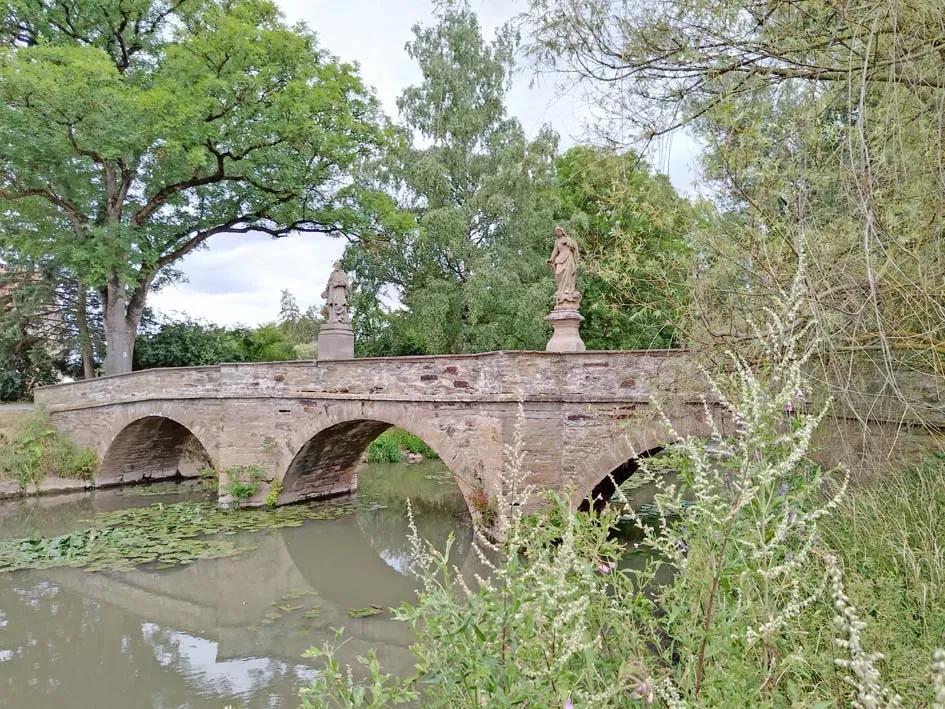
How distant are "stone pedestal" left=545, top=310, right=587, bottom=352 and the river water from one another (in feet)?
11.2

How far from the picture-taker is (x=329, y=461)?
40.8 feet

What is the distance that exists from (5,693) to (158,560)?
362 cm

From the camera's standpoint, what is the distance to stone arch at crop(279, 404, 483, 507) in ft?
29.8

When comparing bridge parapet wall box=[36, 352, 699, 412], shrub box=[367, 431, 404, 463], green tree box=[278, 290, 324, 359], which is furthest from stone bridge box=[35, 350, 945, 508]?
green tree box=[278, 290, 324, 359]

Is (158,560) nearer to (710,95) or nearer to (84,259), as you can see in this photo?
(84,259)

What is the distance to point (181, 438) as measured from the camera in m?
15.5

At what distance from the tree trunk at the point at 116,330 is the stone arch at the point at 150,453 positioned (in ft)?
5.12

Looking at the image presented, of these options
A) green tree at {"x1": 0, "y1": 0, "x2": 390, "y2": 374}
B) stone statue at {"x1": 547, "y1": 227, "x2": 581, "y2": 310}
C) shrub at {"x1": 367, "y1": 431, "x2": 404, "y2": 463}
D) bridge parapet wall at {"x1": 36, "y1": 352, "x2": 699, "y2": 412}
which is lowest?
shrub at {"x1": 367, "y1": 431, "x2": 404, "y2": 463}

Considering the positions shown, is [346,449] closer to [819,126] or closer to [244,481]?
[244,481]

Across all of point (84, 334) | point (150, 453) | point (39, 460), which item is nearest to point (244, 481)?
point (150, 453)

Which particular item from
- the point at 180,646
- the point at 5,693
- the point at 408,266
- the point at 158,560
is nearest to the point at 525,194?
the point at 408,266

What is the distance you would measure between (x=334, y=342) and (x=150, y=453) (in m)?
6.71

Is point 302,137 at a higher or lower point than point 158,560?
higher

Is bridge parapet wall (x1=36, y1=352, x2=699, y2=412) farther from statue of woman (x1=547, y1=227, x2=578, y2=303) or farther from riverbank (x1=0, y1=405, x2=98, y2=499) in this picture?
statue of woman (x1=547, y1=227, x2=578, y2=303)
